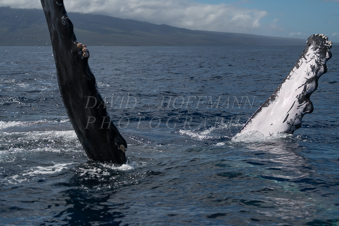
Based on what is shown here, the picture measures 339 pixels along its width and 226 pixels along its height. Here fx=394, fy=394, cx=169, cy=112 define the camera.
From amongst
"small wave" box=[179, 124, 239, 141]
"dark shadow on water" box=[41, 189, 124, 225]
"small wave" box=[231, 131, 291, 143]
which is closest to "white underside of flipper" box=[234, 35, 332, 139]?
"small wave" box=[231, 131, 291, 143]

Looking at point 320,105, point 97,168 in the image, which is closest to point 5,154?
point 97,168

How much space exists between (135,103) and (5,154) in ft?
36.0

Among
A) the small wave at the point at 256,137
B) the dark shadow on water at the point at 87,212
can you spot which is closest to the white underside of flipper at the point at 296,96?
the small wave at the point at 256,137

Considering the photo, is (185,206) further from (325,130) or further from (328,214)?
(325,130)

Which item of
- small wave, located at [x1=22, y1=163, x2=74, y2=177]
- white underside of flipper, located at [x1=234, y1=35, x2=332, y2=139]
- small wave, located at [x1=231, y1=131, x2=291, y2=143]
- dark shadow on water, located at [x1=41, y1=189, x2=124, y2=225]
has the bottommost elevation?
dark shadow on water, located at [x1=41, y1=189, x2=124, y2=225]

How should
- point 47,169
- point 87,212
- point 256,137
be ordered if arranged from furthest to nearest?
point 256,137, point 47,169, point 87,212

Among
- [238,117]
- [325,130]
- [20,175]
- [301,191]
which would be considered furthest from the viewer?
[238,117]

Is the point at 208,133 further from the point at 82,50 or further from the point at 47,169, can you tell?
the point at 82,50

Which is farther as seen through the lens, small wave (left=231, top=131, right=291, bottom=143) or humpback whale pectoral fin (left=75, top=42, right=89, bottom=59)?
small wave (left=231, top=131, right=291, bottom=143)

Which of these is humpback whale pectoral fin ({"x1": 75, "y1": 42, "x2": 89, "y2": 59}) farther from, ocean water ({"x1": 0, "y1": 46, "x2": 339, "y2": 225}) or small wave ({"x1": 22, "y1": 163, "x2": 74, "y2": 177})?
small wave ({"x1": 22, "y1": 163, "x2": 74, "y2": 177})

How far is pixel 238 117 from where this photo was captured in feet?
51.9

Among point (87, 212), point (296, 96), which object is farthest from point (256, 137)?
point (87, 212)

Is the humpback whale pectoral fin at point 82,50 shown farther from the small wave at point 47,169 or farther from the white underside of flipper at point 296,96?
the white underside of flipper at point 296,96

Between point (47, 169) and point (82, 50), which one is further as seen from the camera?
point (47, 169)
